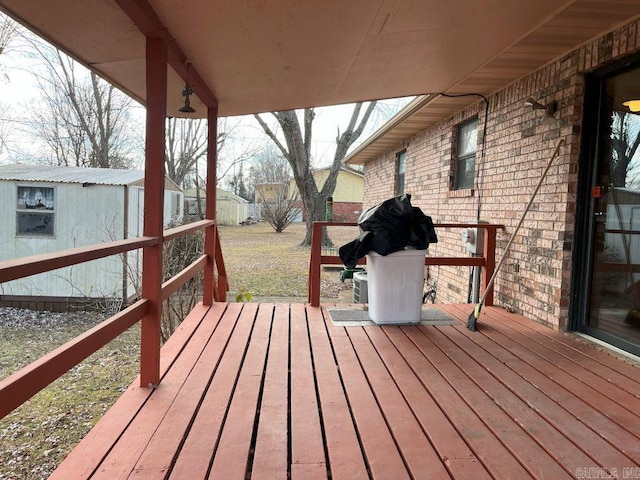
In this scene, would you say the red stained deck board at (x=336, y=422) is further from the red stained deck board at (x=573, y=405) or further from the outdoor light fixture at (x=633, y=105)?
the outdoor light fixture at (x=633, y=105)

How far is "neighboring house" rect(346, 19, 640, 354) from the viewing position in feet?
10.2

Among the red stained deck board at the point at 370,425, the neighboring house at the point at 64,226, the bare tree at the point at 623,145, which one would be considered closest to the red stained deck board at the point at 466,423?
the red stained deck board at the point at 370,425

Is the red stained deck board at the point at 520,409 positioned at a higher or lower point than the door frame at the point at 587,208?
lower

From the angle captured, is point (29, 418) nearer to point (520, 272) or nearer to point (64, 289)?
point (64, 289)

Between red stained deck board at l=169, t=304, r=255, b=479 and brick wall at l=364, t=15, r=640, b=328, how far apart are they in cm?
258

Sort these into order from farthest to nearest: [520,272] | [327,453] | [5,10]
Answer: [520,272]
[5,10]
[327,453]

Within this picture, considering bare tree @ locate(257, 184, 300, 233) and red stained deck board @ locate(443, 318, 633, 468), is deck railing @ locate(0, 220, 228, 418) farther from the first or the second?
bare tree @ locate(257, 184, 300, 233)

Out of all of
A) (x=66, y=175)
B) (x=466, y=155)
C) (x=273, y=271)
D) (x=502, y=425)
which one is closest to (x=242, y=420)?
(x=502, y=425)

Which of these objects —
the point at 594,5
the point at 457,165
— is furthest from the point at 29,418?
the point at 594,5

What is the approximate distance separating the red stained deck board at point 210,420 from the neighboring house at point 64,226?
635 centimetres

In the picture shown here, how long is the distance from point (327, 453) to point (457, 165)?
497 cm

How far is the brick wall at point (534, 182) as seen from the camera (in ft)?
11.4

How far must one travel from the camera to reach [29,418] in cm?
506

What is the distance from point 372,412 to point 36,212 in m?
8.92
